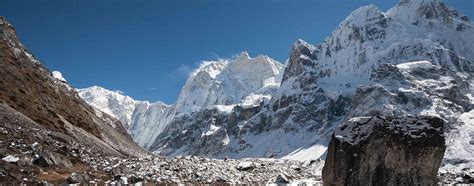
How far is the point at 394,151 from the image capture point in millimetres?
40531

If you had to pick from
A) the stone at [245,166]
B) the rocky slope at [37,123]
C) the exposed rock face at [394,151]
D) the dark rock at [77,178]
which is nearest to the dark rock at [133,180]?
the dark rock at [77,178]

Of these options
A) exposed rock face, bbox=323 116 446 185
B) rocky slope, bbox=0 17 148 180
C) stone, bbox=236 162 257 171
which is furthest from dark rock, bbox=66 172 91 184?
stone, bbox=236 162 257 171

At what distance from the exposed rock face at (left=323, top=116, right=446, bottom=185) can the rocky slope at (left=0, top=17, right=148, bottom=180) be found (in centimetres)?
2725

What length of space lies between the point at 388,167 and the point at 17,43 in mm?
117752

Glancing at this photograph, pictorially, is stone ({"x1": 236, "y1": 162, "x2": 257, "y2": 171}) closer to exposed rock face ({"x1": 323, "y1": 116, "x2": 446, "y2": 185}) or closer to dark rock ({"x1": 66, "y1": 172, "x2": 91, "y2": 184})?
dark rock ({"x1": 66, "y1": 172, "x2": 91, "y2": 184})

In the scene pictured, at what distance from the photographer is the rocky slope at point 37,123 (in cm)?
5588

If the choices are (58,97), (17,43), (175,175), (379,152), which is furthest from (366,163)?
(17,43)

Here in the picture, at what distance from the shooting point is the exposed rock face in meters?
40.3

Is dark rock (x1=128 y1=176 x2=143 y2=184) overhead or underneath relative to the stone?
underneath

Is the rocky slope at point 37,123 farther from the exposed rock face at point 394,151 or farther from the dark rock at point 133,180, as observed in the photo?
the exposed rock face at point 394,151

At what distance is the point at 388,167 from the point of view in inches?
1604

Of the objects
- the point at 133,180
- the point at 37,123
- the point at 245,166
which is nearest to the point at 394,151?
the point at 133,180

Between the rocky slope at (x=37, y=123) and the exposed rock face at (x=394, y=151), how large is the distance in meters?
27.3

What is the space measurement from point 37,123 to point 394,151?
68.6 m
